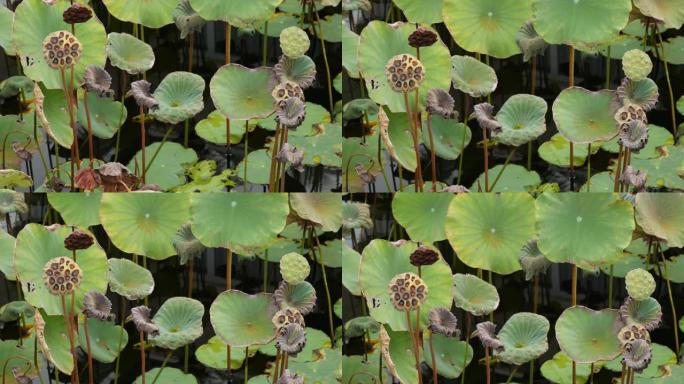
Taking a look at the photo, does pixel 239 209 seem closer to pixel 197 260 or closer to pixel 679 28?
pixel 197 260

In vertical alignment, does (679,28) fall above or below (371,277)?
above

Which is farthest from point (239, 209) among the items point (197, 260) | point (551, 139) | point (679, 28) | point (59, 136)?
point (679, 28)

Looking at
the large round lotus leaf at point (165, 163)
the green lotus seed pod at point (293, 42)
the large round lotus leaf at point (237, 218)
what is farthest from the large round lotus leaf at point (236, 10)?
the large round lotus leaf at point (237, 218)

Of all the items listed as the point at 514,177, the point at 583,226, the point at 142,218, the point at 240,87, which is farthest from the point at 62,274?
the point at 583,226

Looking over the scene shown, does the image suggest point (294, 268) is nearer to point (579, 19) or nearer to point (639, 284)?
point (639, 284)

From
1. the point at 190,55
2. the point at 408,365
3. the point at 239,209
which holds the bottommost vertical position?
the point at 408,365

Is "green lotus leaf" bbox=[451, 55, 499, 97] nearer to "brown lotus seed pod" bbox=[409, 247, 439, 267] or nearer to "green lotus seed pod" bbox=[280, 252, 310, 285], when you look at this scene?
"brown lotus seed pod" bbox=[409, 247, 439, 267]

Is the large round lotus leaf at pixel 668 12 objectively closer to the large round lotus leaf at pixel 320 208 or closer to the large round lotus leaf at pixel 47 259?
the large round lotus leaf at pixel 320 208
